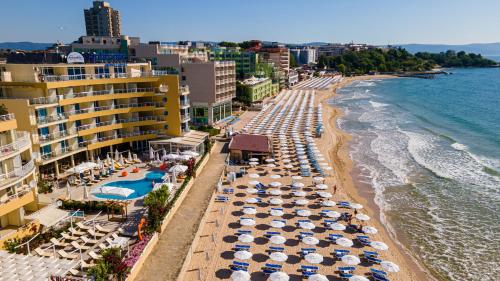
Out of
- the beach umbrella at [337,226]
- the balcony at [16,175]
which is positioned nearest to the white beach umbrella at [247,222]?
the beach umbrella at [337,226]

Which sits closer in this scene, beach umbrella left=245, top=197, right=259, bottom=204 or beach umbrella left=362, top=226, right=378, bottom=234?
beach umbrella left=362, top=226, right=378, bottom=234

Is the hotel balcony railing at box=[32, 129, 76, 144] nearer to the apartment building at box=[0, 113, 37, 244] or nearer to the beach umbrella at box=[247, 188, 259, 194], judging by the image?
the apartment building at box=[0, 113, 37, 244]

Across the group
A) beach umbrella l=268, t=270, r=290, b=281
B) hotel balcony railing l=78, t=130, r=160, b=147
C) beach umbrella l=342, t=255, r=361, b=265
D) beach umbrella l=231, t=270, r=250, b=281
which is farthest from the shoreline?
hotel balcony railing l=78, t=130, r=160, b=147

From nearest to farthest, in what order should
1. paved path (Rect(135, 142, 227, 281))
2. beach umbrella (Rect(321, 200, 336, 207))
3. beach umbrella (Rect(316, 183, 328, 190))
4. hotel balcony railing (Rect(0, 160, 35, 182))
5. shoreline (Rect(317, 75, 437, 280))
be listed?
paved path (Rect(135, 142, 227, 281)) → hotel balcony railing (Rect(0, 160, 35, 182)) → shoreline (Rect(317, 75, 437, 280)) → beach umbrella (Rect(321, 200, 336, 207)) → beach umbrella (Rect(316, 183, 328, 190))

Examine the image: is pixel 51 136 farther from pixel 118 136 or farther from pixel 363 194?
pixel 363 194

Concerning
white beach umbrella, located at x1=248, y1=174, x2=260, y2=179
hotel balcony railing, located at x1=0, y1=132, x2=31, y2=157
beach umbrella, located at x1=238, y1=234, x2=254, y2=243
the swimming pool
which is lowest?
beach umbrella, located at x1=238, y1=234, x2=254, y2=243

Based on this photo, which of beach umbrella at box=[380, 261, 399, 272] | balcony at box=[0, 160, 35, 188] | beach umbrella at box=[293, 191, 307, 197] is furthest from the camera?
beach umbrella at box=[293, 191, 307, 197]

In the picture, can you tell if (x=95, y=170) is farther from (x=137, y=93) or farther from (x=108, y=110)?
(x=137, y=93)
